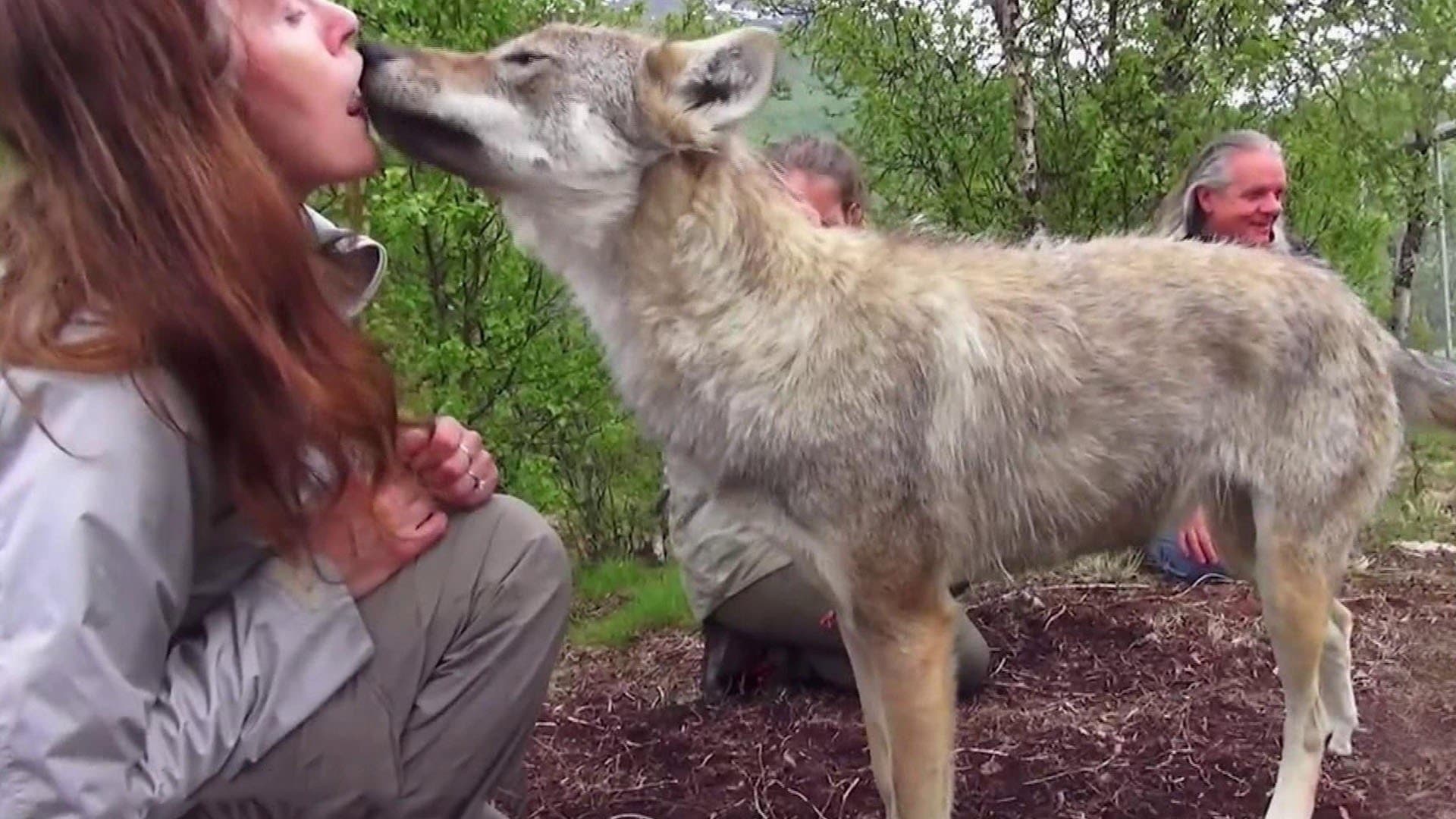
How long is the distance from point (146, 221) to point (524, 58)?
1.44 meters

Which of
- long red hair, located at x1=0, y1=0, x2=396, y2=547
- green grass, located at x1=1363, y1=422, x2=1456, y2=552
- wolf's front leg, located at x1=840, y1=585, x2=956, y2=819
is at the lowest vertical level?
green grass, located at x1=1363, y1=422, x2=1456, y2=552

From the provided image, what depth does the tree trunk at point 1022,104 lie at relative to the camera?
6348 mm

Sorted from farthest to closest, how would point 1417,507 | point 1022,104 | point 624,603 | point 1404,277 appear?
point 1404,277 → point 1417,507 → point 624,603 → point 1022,104

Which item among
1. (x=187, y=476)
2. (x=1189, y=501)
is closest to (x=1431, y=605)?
(x=1189, y=501)

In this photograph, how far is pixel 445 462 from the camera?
2234 millimetres

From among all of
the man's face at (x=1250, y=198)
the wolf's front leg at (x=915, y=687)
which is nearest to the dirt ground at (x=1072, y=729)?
the wolf's front leg at (x=915, y=687)

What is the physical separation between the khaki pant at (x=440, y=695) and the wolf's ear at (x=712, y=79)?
3.24 ft

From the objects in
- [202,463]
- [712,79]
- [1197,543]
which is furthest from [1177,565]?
[202,463]

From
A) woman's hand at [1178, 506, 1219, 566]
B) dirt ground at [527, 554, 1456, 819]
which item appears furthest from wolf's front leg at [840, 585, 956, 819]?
woman's hand at [1178, 506, 1219, 566]

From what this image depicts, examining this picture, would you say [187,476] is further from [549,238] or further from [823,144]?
[823,144]

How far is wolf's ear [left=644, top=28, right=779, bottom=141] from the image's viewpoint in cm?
284

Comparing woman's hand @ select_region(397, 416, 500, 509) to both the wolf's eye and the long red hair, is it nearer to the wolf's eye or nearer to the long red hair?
the long red hair

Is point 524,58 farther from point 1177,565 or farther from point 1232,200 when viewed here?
point 1177,565

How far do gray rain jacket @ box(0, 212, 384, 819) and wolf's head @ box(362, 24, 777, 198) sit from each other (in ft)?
4.05
